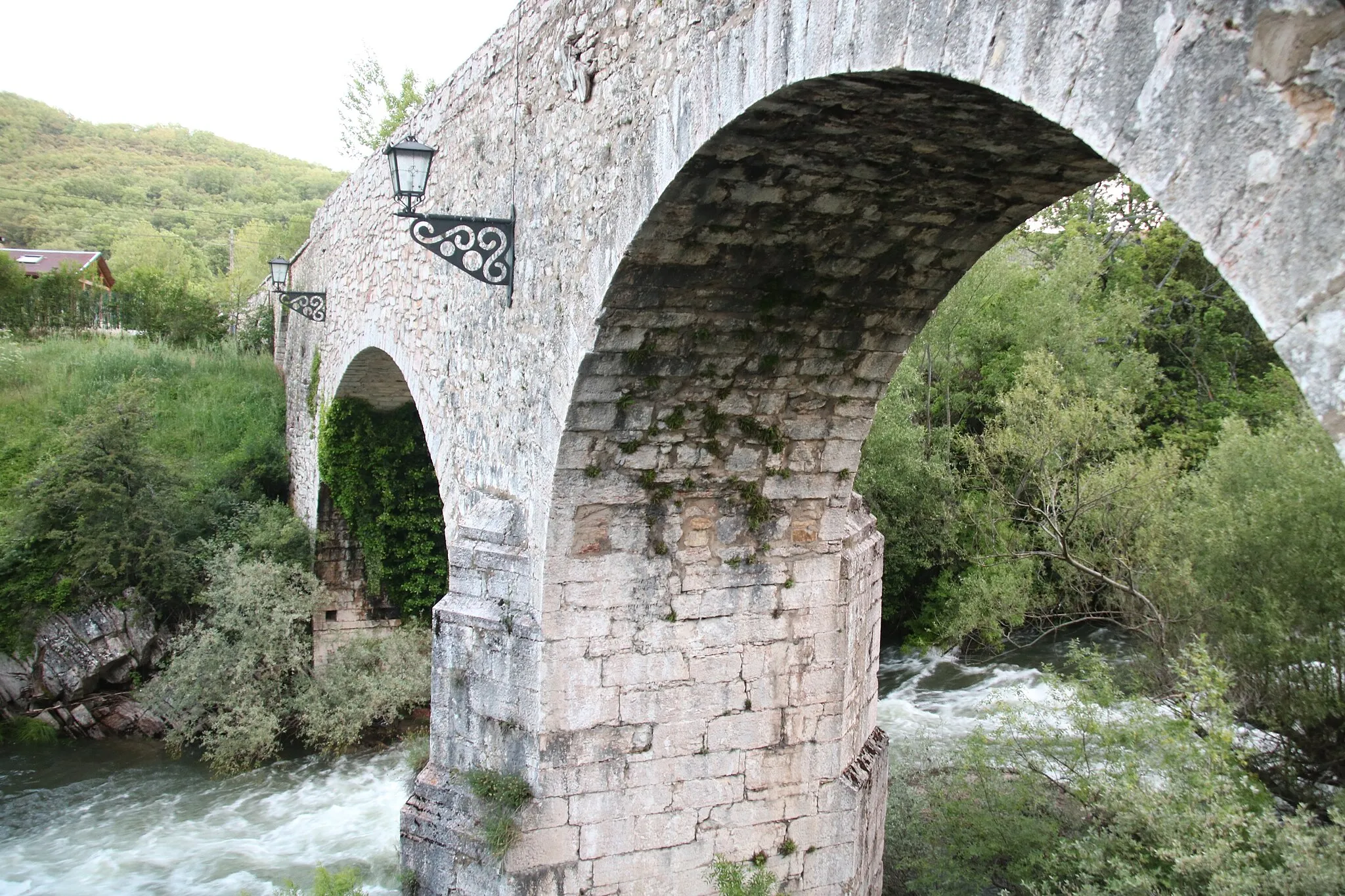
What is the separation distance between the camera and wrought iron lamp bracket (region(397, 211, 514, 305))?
4669 mm

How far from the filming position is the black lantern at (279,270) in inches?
488

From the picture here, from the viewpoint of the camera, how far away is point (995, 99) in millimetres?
2518

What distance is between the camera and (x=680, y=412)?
4418mm

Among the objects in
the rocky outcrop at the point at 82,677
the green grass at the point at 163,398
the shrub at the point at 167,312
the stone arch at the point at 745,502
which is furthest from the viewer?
the shrub at the point at 167,312

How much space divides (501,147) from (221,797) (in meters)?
6.91

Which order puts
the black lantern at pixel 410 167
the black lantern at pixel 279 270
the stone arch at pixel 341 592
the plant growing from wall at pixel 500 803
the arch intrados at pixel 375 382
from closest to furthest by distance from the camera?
the plant growing from wall at pixel 500 803, the black lantern at pixel 410 167, the arch intrados at pixel 375 382, the stone arch at pixel 341 592, the black lantern at pixel 279 270

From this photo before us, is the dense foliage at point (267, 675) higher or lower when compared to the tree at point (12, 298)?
lower

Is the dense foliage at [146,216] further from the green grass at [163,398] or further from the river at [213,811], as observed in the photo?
the river at [213,811]

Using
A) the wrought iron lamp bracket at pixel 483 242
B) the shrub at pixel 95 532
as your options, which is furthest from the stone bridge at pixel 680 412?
the shrub at pixel 95 532

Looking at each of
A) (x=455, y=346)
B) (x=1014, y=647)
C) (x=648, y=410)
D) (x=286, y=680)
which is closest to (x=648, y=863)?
(x=648, y=410)

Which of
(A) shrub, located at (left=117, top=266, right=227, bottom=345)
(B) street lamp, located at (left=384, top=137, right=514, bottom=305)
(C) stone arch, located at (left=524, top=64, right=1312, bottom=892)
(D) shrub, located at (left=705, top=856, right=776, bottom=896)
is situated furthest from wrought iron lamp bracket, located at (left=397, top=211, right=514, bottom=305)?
(A) shrub, located at (left=117, top=266, right=227, bottom=345)

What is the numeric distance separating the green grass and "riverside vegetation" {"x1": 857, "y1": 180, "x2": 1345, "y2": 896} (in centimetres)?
860

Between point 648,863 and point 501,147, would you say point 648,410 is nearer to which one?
point 501,147

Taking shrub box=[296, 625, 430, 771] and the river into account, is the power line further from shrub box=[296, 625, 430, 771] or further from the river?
the river
